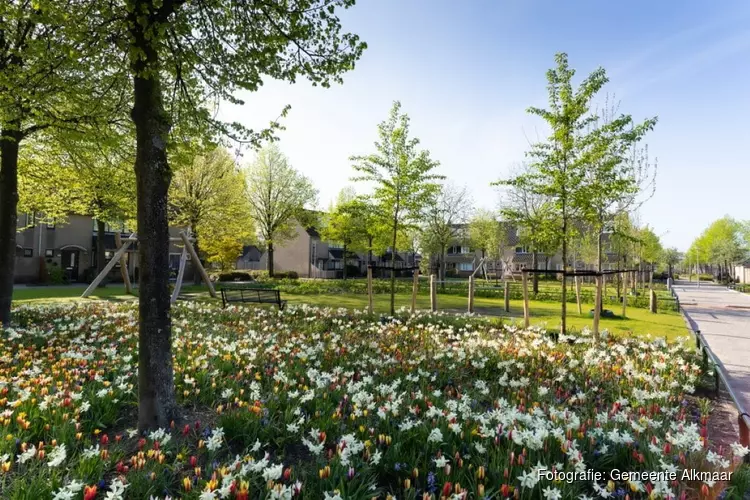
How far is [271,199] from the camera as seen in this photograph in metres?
39.2

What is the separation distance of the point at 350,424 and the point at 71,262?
42.3 meters

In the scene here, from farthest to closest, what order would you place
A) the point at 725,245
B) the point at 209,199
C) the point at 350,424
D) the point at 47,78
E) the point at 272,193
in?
the point at 725,245, the point at 272,193, the point at 209,199, the point at 47,78, the point at 350,424

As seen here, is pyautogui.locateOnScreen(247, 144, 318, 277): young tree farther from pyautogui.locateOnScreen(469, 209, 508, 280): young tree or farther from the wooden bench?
pyautogui.locateOnScreen(469, 209, 508, 280): young tree

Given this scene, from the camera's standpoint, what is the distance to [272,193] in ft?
129

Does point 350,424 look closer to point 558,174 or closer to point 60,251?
point 558,174

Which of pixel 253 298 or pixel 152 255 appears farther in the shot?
pixel 253 298

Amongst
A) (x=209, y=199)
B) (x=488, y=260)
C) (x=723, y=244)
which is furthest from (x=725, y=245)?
(x=209, y=199)

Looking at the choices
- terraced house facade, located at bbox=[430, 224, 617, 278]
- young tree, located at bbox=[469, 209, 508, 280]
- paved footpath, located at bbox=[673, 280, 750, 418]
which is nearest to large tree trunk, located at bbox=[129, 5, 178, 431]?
paved footpath, located at bbox=[673, 280, 750, 418]

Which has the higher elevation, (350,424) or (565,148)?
(565,148)

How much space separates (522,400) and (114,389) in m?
5.06

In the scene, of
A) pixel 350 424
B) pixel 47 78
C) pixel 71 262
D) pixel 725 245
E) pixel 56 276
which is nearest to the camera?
pixel 350 424

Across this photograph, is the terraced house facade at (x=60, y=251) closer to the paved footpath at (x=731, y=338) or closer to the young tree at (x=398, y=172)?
the young tree at (x=398, y=172)

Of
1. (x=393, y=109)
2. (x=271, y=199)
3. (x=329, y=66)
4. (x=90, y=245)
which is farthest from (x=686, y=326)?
(x=90, y=245)

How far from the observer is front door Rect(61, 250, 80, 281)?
119ft
